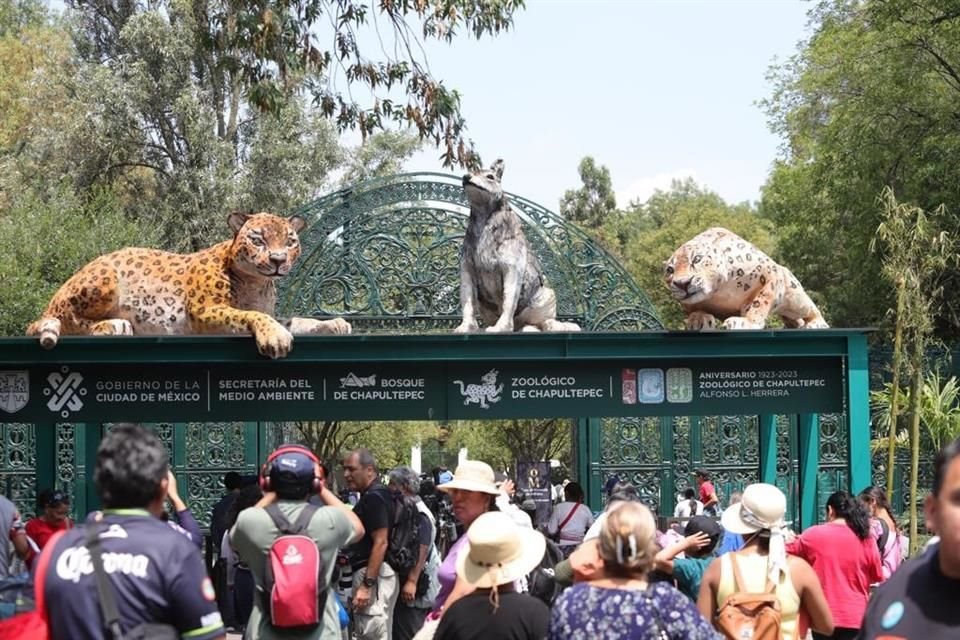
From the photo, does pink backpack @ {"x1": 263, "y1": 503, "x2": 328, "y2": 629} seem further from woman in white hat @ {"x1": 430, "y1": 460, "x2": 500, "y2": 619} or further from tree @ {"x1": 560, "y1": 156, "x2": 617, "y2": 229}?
tree @ {"x1": 560, "y1": 156, "x2": 617, "y2": 229}

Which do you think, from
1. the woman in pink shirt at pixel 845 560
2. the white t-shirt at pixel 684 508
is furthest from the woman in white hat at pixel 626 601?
the white t-shirt at pixel 684 508

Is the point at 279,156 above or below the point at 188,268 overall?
above

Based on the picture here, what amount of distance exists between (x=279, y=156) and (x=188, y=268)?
16.7m

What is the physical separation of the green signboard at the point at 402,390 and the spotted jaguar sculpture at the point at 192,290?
2.03 ft

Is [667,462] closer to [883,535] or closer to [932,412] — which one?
[932,412]

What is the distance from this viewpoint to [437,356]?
1224 centimetres

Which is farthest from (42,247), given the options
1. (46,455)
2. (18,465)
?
(46,455)

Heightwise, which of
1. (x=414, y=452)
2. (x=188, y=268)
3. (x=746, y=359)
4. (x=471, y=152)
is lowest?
(x=414, y=452)

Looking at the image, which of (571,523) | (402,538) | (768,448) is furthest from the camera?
(768,448)

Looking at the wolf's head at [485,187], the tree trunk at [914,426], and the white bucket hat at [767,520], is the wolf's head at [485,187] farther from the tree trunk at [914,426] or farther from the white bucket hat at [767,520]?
the white bucket hat at [767,520]

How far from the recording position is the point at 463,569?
18.7 feet

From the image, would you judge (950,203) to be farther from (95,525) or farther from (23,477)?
(95,525)

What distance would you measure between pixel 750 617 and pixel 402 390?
699 cm

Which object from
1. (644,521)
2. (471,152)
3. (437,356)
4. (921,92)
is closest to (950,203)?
(921,92)
